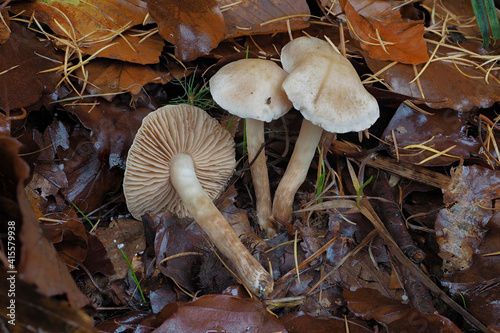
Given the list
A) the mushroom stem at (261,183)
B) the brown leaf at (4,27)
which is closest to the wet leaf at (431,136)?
the mushroom stem at (261,183)

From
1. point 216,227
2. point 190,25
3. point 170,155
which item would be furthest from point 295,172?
point 190,25

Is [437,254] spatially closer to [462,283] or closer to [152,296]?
[462,283]

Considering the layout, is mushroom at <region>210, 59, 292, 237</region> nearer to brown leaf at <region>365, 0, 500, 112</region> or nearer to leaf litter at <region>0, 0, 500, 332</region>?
leaf litter at <region>0, 0, 500, 332</region>

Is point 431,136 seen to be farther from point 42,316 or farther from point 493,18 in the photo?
point 42,316

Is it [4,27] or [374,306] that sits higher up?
[4,27]

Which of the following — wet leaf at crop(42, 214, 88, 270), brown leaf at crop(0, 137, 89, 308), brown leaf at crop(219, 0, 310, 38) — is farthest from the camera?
brown leaf at crop(219, 0, 310, 38)

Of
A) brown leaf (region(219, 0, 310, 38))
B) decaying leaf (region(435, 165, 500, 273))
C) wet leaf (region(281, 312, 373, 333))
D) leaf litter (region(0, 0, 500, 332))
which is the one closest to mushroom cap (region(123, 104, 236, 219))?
leaf litter (region(0, 0, 500, 332))

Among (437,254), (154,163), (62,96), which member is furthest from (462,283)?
(62,96)
